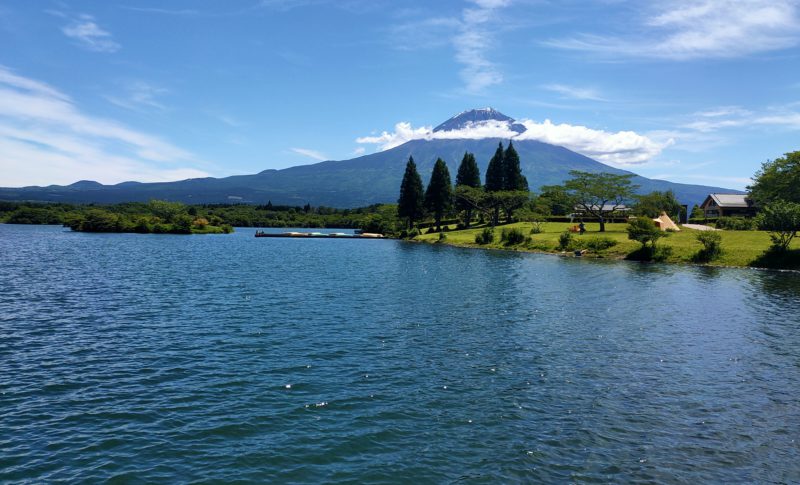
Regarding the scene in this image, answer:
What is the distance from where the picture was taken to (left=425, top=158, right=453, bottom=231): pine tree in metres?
127

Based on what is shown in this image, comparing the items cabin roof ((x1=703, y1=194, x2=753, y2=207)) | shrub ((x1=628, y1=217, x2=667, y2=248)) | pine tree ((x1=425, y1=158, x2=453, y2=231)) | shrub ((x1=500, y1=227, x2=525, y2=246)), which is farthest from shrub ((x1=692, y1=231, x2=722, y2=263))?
cabin roof ((x1=703, y1=194, x2=753, y2=207))

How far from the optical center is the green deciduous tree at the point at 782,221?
55.8 metres

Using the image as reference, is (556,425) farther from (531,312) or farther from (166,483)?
(531,312)

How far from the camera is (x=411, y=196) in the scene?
433 ft

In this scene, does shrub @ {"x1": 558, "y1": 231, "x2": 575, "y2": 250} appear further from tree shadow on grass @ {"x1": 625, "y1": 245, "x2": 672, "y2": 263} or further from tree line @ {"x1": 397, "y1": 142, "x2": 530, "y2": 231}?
tree line @ {"x1": 397, "y1": 142, "x2": 530, "y2": 231}

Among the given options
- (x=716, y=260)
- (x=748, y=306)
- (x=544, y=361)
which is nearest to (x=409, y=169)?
(x=716, y=260)

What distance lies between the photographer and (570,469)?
11.2 metres

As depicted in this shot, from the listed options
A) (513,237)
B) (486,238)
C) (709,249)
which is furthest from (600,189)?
(709,249)

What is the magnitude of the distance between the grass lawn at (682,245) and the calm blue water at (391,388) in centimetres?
3278

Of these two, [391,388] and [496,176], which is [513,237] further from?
[391,388]

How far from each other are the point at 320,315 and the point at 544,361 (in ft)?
43.9

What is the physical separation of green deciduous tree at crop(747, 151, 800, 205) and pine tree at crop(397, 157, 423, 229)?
7865 centimetres

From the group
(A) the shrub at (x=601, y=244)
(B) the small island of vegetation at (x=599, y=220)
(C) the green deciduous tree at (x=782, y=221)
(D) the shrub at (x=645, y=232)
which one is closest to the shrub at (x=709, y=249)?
(B) the small island of vegetation at (x=599, y=220)

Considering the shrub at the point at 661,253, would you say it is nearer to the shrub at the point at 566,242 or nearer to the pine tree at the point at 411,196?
the shrub at the point at 566,242
